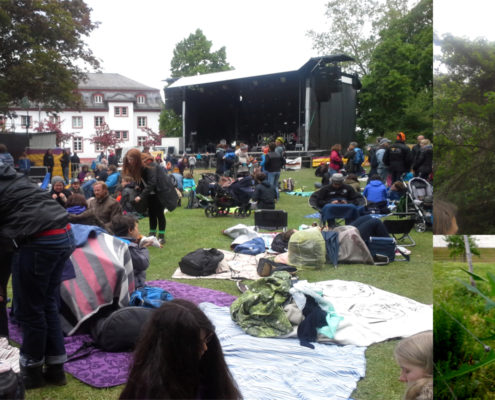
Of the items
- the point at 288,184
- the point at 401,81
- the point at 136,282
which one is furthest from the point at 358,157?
the point at 288,184

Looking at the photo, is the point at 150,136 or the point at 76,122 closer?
the point at 76,122

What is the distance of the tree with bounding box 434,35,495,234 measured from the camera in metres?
1.46

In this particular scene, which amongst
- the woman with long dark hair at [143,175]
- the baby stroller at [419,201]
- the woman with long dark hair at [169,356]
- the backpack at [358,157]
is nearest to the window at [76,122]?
the woman with long dark hair at [143,175]

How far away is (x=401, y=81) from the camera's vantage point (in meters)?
3.23

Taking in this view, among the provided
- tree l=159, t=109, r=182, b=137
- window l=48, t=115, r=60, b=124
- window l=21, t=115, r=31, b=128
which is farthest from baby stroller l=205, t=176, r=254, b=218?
window l=21, t=115, r=31, b=128

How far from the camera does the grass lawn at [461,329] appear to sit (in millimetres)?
1664

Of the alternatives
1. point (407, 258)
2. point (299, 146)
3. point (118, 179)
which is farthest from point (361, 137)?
point (118, 179)

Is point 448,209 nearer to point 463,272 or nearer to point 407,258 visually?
point 463,272

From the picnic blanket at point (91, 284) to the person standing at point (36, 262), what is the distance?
1.96 feet

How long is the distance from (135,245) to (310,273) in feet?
6.69

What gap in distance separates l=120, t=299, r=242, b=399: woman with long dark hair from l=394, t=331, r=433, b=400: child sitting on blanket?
74 centimetres

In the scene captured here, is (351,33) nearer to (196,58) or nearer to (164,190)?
(196,58)

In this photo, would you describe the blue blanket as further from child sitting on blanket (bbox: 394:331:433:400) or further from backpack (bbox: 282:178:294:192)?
backpack (bbox: 282:178:294:192)

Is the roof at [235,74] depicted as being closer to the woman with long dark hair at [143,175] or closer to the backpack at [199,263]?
the woman with long dark hair at [143,175]
